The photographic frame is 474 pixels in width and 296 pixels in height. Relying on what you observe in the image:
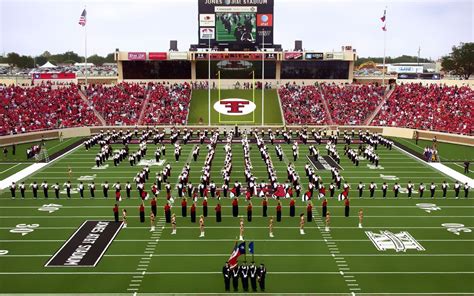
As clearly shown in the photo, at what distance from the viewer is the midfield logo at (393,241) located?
14.2 metres

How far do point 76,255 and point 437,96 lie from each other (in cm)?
3366

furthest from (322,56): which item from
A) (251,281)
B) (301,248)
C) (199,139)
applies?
(251,281)

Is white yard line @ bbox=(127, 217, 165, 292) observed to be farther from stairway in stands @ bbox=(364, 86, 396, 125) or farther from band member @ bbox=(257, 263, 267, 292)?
stairway in stands @ bbox=(364, 86, 396, 125)

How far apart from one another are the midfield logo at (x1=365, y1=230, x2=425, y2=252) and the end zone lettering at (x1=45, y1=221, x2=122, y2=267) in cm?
760

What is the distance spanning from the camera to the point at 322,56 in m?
47.6

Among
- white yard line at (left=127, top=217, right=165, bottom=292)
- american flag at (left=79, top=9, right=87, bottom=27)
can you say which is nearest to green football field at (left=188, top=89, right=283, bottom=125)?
american flag at (left=79, top=9, right=87, bottom=27)

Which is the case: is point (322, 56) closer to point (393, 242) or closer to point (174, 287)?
point (393, 242)

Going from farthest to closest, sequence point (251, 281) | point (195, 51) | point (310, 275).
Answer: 1. point (195, 51)
2. point (310, 275)
3. point (251, 281)

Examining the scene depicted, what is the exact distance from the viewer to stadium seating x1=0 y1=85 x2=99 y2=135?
34.1 metres

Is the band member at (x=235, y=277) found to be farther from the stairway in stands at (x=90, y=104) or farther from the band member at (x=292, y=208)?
the stairway in stands at (x=90, y=104)

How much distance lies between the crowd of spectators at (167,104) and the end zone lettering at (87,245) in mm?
23905

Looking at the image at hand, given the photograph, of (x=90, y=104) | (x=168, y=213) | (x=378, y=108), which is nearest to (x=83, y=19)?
(x=90, y=104)

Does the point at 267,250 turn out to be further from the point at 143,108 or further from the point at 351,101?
the point at 351,101

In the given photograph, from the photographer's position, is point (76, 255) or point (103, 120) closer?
point (76, 255)
